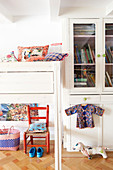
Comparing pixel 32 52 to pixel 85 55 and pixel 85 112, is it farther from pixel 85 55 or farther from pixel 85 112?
pixel 85 112

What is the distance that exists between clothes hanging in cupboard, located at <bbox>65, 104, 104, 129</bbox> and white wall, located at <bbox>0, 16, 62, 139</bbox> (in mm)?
1169

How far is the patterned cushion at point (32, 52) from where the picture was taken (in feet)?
7.67

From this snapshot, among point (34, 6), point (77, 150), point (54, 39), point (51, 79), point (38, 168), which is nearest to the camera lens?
point (51, 79)

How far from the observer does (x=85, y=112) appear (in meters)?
2.27

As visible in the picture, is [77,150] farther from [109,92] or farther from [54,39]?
[54,39]

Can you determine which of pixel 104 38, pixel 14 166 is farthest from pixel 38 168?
pixel 104 38

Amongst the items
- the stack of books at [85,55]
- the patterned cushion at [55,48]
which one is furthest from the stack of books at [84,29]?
the patterned cushion at [55,48]

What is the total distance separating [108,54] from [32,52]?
1.14 metres

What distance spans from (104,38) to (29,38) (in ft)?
3.98

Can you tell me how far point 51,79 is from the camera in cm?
165

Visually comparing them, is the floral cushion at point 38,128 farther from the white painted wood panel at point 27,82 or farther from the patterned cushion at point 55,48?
the patterned cushion at point 55,48

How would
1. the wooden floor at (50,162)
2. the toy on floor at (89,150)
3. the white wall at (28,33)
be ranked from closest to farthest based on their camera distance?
the wooden floor at (50,162) < the toy on floor at (89,150) < the white wall at (28,33)

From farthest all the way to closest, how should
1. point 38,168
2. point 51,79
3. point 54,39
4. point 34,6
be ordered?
point 54,39 < point 34,6 < point 38,168 < point 51,79

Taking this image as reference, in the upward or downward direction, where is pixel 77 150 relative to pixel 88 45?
downward
